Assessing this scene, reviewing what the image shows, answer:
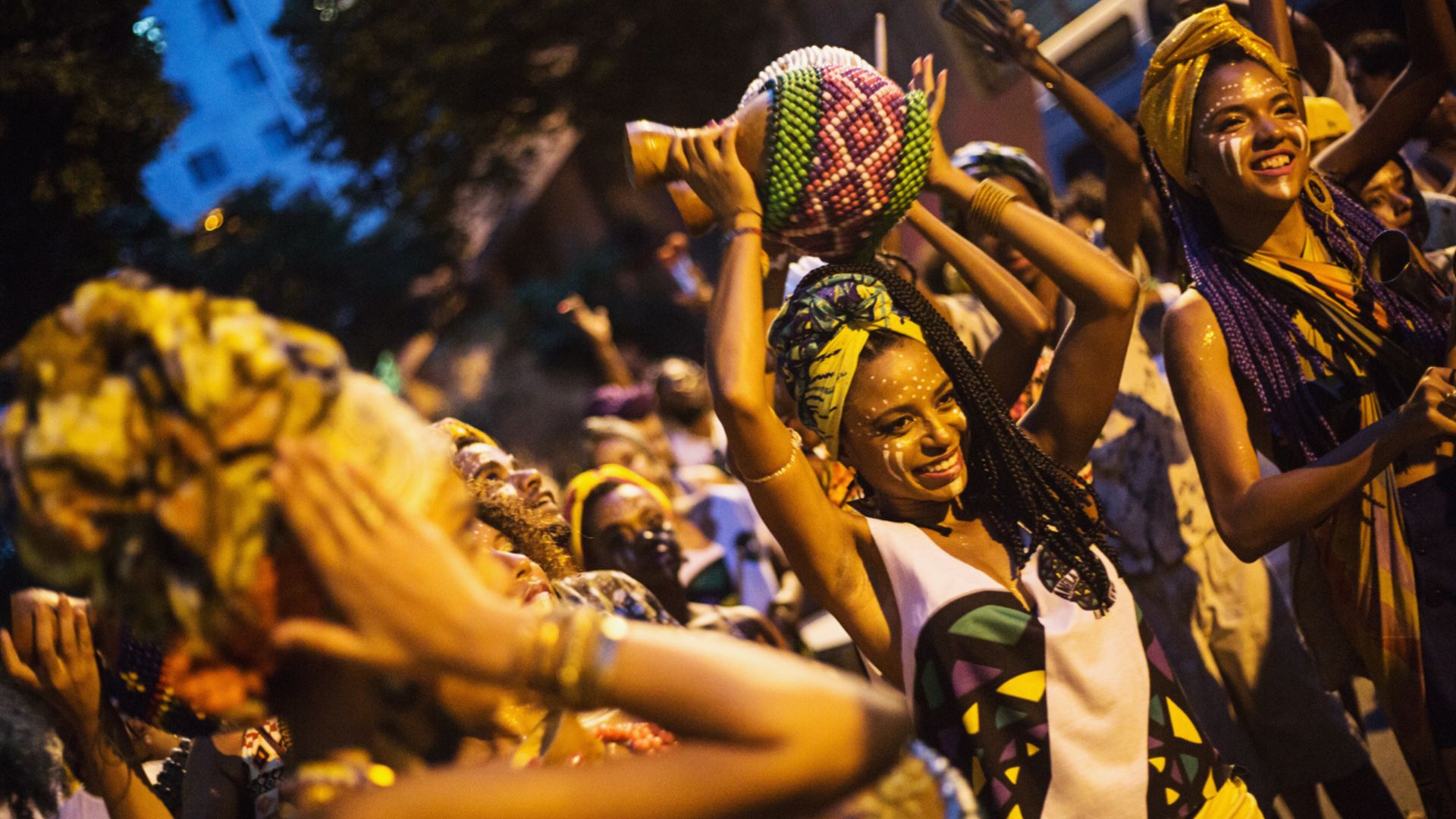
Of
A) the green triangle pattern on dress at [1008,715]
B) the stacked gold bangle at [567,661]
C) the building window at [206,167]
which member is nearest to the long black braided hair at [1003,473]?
the green triangle pattern on dress at [1008,715]

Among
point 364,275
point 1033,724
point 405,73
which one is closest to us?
point 1033,724

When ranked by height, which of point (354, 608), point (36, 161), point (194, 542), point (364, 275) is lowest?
point (364, 275)

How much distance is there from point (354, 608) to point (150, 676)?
1148 mm

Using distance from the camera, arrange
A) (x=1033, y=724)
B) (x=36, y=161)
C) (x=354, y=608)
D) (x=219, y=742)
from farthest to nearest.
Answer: (x=36, y=161), (x=219, y=742), (x=1033, y=724), (x=354, y=608)

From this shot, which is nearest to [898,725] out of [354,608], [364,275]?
[354,608]

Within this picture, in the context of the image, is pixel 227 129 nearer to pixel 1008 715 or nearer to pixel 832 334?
pixel 832 334

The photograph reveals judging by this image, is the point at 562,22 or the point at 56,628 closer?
the point at 56,628

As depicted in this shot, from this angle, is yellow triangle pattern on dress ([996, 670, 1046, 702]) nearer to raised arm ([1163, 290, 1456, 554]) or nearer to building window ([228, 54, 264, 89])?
raised arm ([1163, 290, 1456, 554])

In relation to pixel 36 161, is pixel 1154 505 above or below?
below

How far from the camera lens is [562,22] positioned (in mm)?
21062

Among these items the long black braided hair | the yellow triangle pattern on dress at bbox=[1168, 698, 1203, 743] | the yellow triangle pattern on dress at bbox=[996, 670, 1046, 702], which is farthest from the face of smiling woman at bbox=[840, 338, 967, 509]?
the yellow triangle pattern on dress at bbox=[1168, 698, 1203, 743]

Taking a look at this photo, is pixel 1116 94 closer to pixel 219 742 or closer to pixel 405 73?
pixel 219 742

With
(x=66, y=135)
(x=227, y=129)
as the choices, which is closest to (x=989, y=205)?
(x=66, y=135)

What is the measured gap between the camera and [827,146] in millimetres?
2188
